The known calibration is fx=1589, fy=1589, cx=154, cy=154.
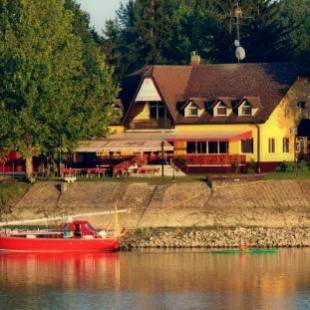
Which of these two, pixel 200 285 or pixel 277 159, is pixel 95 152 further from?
pixel 200 285

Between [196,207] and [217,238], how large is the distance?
6029 mm

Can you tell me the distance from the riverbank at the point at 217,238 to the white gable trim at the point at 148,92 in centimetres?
Answer: 2655

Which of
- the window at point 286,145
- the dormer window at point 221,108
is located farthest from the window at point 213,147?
the window at point 286,145

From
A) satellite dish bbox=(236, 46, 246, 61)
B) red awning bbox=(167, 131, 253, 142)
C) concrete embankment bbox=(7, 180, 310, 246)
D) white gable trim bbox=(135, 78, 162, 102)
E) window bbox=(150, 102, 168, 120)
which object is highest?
satellite dish bbox=(236, 46, 246, 61)

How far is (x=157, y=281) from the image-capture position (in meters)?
75.4

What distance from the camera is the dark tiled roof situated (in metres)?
112

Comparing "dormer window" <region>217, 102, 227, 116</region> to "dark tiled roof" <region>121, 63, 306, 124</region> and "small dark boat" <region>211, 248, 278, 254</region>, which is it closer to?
"dark tiled roof" <region>121, 63, 306, 124</region>

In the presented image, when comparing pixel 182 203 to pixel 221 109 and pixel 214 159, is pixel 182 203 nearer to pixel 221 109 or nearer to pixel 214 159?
pixel 214 159

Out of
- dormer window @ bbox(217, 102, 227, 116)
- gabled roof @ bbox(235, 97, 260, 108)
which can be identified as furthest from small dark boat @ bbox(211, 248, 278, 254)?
dormer window @ bbox(217, 102, 227, 116)

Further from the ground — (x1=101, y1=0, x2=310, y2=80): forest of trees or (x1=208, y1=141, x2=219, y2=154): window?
(x1=101, y1=0, x2=310, y2=80): forest of trees

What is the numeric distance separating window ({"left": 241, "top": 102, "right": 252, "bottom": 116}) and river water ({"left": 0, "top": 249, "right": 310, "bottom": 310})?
28.3m

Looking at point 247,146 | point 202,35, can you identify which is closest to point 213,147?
point 247,146

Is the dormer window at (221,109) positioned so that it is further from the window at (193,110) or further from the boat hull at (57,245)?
the boat hull at (57,245)

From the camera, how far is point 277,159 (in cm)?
11144
